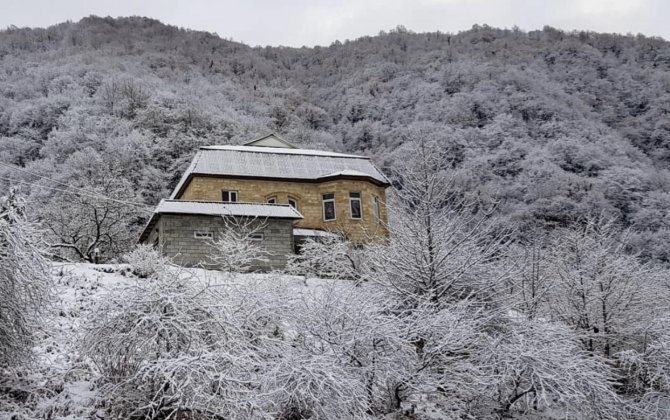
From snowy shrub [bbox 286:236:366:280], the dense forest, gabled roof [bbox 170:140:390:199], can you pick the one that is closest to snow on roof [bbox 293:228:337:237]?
the dense forest

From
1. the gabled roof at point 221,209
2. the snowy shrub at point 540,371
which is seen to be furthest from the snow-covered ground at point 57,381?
the gabled roof at point 221,209

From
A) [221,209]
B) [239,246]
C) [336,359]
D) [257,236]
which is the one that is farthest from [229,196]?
[336,359]

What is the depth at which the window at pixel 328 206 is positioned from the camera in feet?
104

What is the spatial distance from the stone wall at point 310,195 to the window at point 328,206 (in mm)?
188

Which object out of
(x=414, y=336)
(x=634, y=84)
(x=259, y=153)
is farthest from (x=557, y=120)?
(x=414, y=336)

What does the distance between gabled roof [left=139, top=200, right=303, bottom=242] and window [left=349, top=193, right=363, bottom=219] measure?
465cm

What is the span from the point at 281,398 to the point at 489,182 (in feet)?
144

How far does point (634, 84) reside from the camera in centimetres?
7825

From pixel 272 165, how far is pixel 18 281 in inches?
870

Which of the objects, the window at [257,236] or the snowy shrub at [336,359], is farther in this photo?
the window at [257,236]

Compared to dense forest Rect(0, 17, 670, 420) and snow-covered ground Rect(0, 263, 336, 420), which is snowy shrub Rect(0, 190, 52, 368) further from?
snow-covered ground Rect(0, 263, 336, 420)

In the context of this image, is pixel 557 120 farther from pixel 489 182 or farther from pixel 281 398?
pixel 281 398

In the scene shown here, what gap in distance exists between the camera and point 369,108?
74.8 metres

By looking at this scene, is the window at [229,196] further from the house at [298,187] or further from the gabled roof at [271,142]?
the gabled roof at [271,142]
